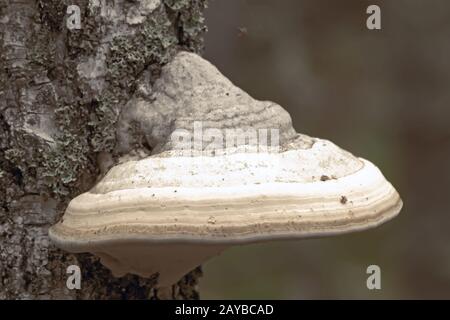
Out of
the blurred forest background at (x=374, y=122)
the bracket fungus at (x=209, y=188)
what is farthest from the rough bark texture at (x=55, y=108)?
the blurred forest background at (x=374, y=122)

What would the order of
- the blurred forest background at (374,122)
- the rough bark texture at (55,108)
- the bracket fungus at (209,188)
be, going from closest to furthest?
1. the bracket fungus at (209,188)
2. the rough bark texture at (55,108)
3. the blurred forest background at (374,122)

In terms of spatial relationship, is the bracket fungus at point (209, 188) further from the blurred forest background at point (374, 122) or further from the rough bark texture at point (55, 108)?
the blurred forest background at point (374, 122)

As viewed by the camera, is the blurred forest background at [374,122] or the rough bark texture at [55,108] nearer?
the rough bark texture at [55,108]

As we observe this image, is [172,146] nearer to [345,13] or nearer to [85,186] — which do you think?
[85,186]

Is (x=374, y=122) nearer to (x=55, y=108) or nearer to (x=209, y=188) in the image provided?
(x=55, y=108)

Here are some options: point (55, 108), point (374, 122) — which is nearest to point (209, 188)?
point (55, 108)
